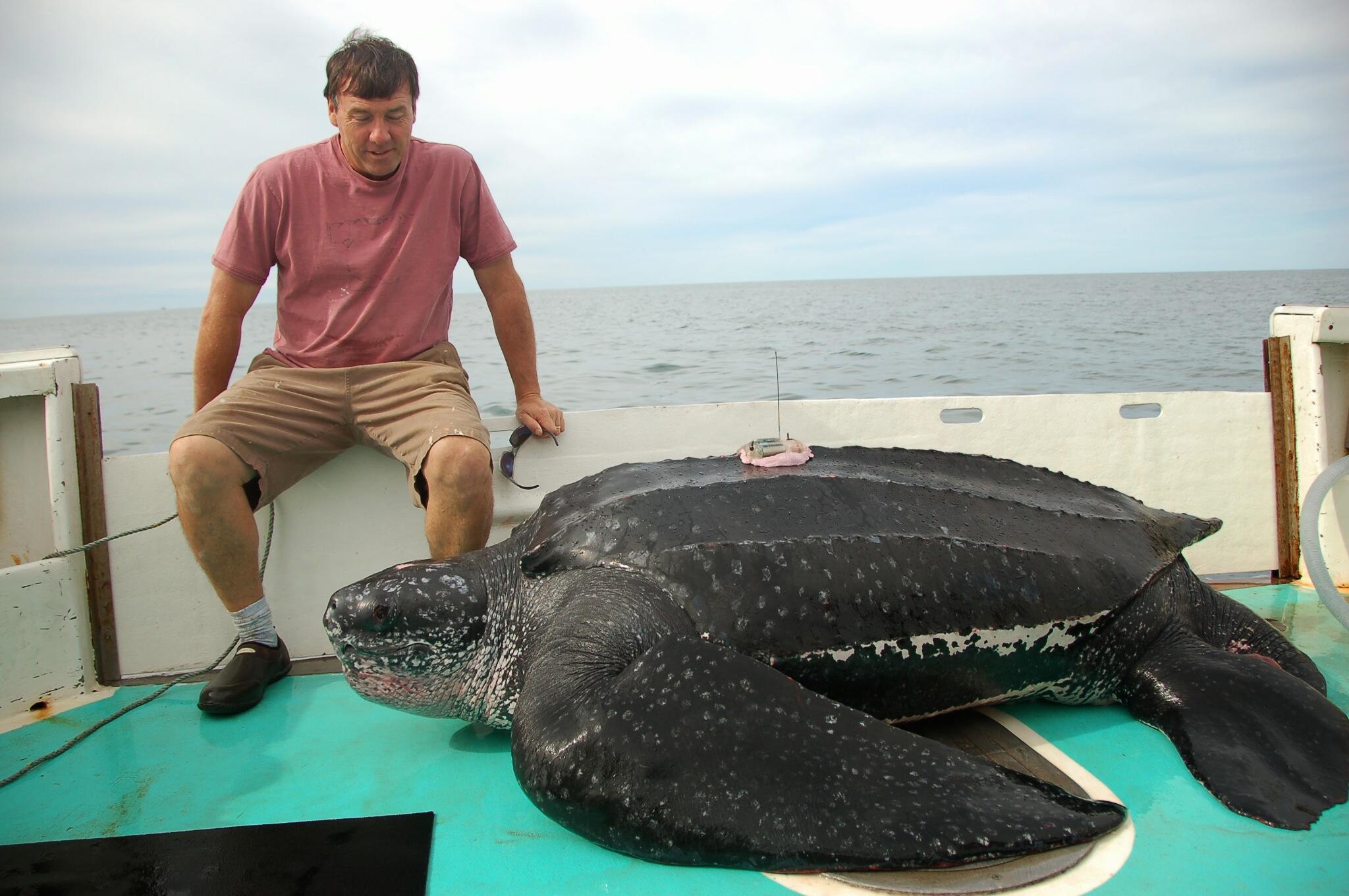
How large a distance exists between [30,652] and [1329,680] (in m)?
3.55

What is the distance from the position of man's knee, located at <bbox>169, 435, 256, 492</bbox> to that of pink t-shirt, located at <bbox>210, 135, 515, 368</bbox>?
0.51m

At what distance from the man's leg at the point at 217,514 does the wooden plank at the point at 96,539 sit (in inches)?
17.3

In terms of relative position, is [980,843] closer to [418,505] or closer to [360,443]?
[418,505]

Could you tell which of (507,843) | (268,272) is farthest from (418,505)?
(507,843)

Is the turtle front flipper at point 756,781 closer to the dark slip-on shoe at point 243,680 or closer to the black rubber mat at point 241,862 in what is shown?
the black rubber mat at point 241,862

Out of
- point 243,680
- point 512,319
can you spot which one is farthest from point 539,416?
point 243,680

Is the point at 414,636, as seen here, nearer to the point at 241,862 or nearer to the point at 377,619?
the point at 377,619

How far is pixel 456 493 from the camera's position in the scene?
2316 mm

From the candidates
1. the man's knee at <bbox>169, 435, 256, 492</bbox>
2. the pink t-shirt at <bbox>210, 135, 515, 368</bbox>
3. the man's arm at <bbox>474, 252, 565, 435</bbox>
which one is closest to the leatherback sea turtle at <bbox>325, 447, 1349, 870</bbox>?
the man's knee at <bbox>169, 435, 256, 492</bbox>

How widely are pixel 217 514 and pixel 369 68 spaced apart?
1442 mm

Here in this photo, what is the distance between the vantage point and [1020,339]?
17984mm

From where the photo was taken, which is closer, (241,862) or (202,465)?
(241,862)

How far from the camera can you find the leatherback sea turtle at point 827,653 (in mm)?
1404

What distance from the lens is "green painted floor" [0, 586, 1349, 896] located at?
141 cm
